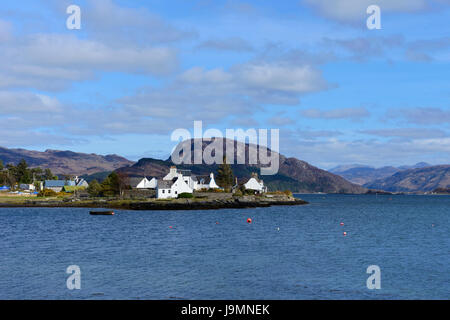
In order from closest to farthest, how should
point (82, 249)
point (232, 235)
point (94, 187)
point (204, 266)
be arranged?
point (204, 266) < point (82, 249) < point (232, 235) < point (94, 187)

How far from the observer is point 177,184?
478 ft

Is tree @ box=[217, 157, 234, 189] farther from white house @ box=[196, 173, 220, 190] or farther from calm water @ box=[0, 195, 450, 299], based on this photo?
calm water @ box=[0, 195, 450, 299]

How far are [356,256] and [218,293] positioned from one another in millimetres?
23100

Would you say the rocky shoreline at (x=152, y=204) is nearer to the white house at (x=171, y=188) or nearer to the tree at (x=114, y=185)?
the white house at (x=171, y=188)

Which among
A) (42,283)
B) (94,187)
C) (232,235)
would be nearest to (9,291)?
(42,283)

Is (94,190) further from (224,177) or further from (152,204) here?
(224,177)

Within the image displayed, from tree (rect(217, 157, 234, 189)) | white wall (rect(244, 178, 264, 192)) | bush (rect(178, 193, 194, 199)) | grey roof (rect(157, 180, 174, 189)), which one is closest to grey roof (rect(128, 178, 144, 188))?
grey roof (rect(157, 180, 174, 189))

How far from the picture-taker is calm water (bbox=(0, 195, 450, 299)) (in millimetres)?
32188

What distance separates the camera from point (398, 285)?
34844 mm

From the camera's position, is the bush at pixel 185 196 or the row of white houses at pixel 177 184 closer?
the bush at pixel 185 196

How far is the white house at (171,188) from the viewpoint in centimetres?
14400

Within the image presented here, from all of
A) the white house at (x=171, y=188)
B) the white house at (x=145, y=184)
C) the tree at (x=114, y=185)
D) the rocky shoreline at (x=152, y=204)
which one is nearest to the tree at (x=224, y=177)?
the rocky shoreline at (x=152, y=204)
